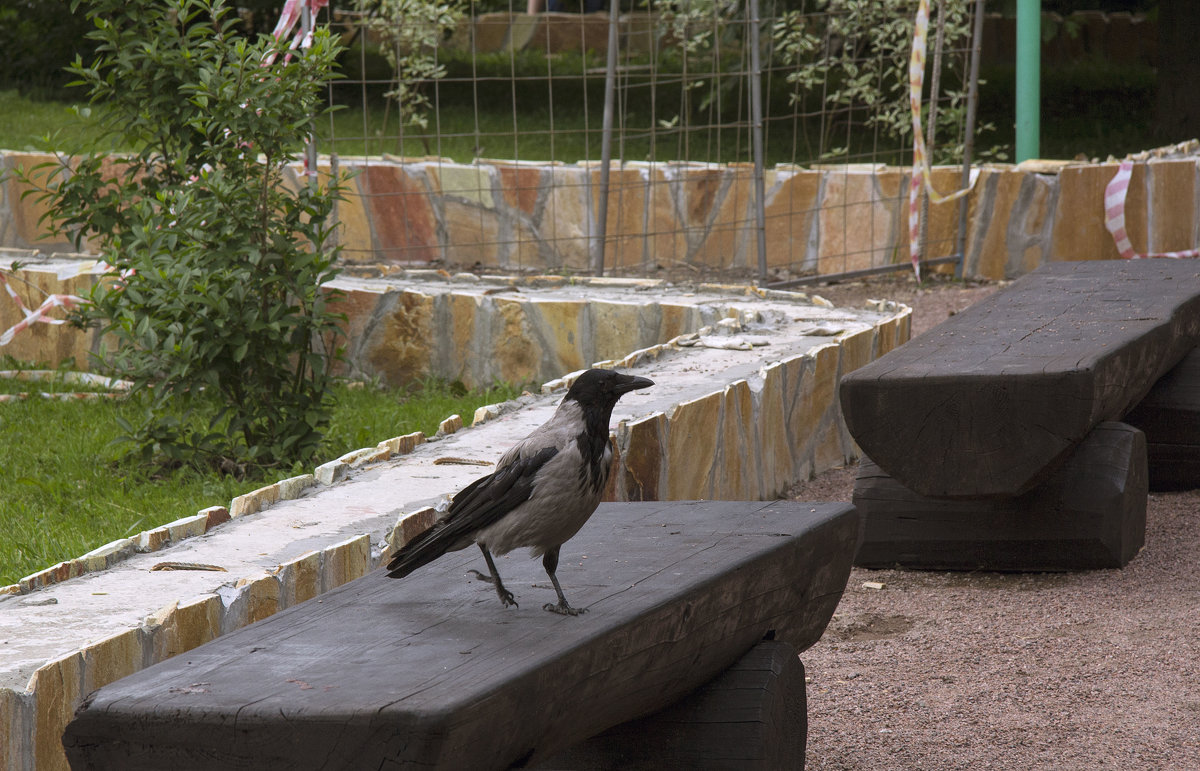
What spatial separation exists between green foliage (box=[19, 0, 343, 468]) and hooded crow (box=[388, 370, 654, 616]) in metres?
2.69

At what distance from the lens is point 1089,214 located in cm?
912

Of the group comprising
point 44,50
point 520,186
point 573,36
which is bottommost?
point 520,186

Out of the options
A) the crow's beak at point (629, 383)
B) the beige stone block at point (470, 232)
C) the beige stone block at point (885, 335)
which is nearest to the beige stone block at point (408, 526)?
the crow's beak at point (629, 383)

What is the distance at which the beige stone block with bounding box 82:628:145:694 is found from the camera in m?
2.65

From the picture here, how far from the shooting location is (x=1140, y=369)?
15.7ft

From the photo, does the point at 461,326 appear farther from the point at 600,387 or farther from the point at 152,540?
the point at 600,387

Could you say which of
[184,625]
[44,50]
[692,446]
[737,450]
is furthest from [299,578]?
[44,50]

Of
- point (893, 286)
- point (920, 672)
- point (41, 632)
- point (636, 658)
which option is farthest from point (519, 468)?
point (893, 286)

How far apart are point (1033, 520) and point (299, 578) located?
2636 millimetres

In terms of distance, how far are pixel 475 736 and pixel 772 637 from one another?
1223 mm

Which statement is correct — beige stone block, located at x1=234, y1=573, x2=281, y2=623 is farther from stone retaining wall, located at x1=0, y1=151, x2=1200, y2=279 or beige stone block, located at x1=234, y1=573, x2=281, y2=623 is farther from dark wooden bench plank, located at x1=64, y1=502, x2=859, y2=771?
stone retaining wall, located at x1=0, y1=151, x2=1200, y2=279

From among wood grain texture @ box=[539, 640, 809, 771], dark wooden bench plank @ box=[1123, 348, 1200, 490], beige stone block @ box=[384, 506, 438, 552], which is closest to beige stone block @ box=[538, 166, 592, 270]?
dark wooden bench plank @ box=[1123, 348, 1200, 490]

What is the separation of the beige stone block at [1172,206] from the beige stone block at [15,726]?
808 centimetres

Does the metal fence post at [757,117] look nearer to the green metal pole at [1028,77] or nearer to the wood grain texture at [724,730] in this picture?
the green metal pole at [1028,77]
